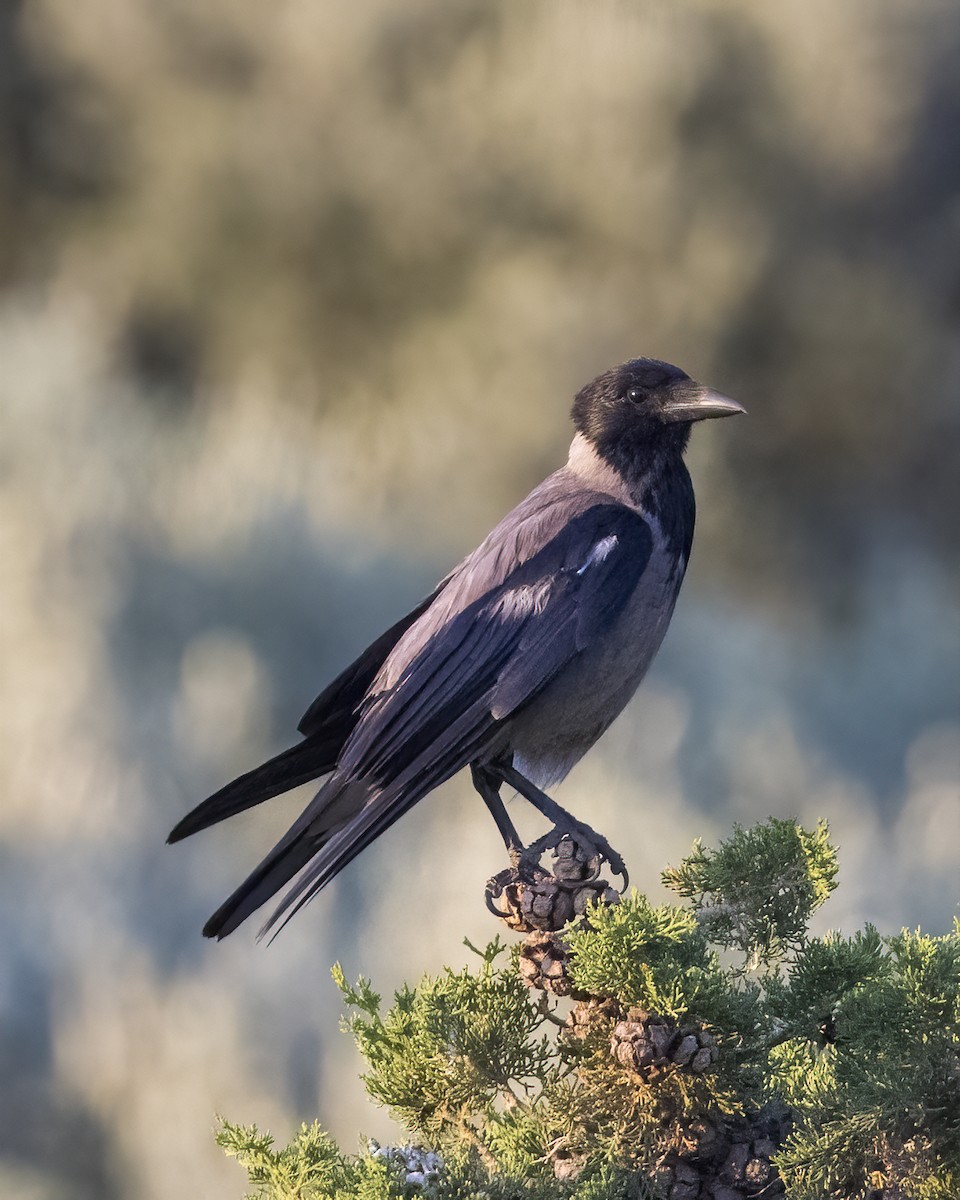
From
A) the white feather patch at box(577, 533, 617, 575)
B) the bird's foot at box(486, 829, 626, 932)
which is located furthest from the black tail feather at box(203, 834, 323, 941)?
the white feather patch at box(577, 533, 617, 575)

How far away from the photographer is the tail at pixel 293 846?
148 centimetres

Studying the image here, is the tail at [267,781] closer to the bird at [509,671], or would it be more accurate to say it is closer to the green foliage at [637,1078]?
the bird at [509,671]

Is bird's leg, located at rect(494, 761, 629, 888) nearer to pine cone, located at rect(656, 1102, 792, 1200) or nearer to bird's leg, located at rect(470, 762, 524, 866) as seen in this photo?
bird's leg, located at rect(470, 762, 524, 866)

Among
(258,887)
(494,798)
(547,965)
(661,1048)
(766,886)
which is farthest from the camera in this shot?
(494,798)

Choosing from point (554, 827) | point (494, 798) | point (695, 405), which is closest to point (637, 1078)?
point (554, 827)

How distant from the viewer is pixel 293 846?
5.01ft

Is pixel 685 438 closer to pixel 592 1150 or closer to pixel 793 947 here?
pixel 793 947

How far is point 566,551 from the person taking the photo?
1599 millimetres

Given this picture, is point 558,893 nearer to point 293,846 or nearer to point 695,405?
point 293,846

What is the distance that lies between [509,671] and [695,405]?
469mm

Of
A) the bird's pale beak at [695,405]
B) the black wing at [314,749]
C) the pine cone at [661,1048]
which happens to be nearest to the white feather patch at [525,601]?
the black wing at [314,749]

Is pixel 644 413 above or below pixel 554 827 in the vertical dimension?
above

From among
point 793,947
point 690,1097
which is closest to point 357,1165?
point 690,1097

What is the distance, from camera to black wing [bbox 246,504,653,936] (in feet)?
4.76
